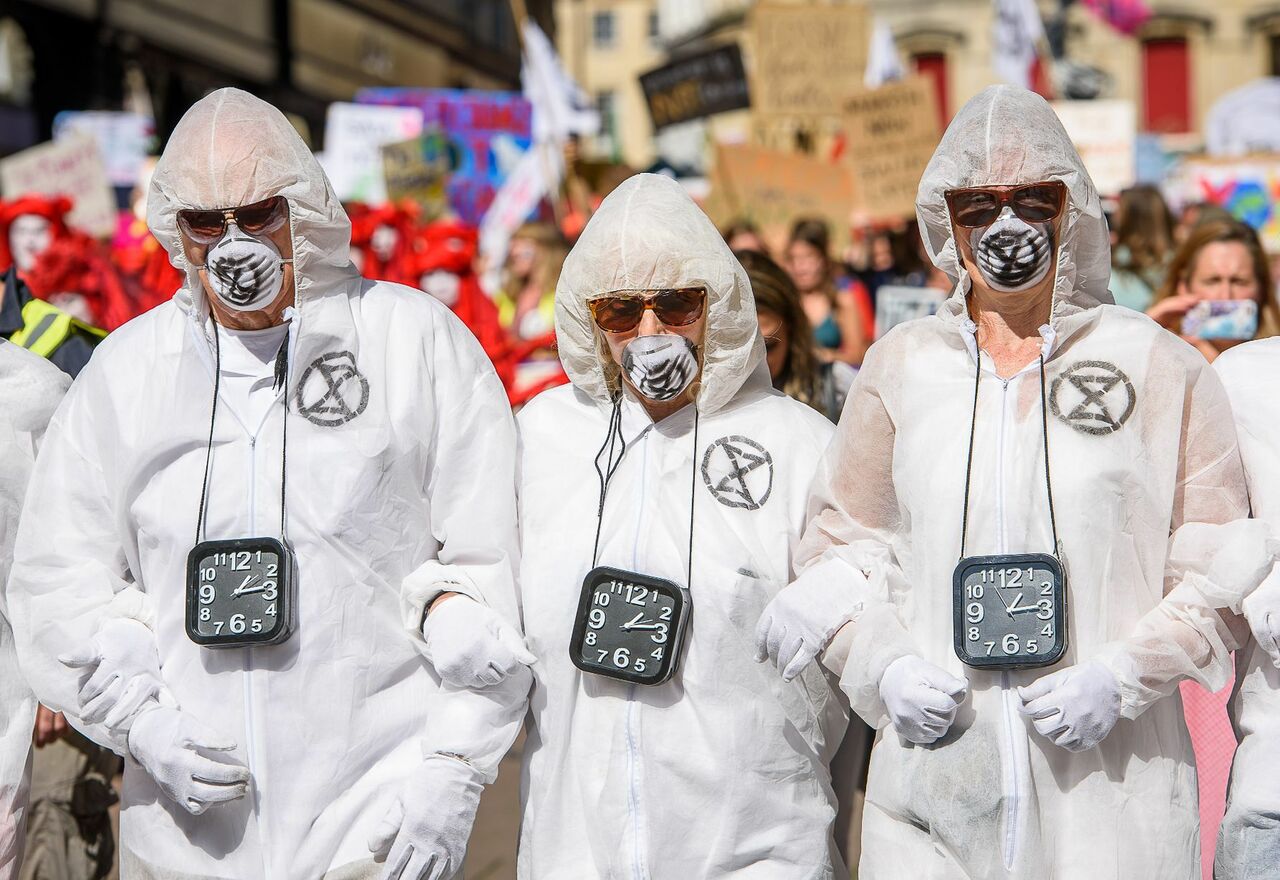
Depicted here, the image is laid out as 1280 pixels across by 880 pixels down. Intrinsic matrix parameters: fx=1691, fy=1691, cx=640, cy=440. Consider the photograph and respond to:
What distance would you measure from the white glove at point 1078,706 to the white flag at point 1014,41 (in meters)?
8.53

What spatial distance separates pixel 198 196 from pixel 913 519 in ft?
4.74

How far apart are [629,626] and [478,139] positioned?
10.6 meters

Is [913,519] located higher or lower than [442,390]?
lower

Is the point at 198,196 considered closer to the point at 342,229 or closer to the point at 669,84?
the point at 342,229

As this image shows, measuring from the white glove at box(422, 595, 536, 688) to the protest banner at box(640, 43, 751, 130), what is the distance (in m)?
7.21

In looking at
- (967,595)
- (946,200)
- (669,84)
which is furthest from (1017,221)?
(669,84)

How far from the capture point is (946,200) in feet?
9.91

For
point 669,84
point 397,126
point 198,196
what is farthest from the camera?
point 397,126

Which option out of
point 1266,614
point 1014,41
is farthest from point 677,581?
point 1014,41

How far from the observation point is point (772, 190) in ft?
29.8

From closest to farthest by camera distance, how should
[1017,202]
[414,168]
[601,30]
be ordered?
[1017,202] → [414,168] → [601,30]

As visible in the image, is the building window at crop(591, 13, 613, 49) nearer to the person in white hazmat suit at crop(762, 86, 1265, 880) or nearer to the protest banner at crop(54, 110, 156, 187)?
the protest banner at crop(54, 110, 156, 187)

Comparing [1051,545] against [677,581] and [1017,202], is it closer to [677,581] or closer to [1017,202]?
[1017,202]

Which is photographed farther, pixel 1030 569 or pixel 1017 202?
pixel 1017 202
